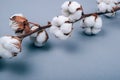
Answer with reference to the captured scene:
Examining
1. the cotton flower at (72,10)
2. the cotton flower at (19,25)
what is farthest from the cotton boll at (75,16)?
the cotton flower at (19,25)

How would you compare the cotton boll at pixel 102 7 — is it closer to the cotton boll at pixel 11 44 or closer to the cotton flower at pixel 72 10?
the cotton flower at pixel 72 10

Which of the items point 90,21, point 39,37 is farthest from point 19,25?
point 90,21

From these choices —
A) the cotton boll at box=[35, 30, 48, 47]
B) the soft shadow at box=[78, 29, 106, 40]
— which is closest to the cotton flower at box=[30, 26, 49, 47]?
the cotton boll at box=[35, 30, 48, 47]

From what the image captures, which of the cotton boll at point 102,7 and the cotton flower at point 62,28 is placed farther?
the cotton boll at point 102,7

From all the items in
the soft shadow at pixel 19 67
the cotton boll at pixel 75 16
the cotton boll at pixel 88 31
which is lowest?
the soft shadow at pixel 19 67

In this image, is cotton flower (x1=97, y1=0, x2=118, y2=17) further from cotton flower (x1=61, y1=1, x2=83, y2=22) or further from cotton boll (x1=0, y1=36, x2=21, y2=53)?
cotton boll (x1=0, y1=36, x2=21, y2=53)

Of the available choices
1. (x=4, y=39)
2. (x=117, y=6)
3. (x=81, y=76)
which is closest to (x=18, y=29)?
(x=4, y=39)

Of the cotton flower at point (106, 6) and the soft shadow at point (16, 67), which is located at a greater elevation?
the cotton flower at point (106, 6)

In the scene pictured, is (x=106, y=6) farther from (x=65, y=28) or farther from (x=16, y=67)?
(x=16, y=67)
